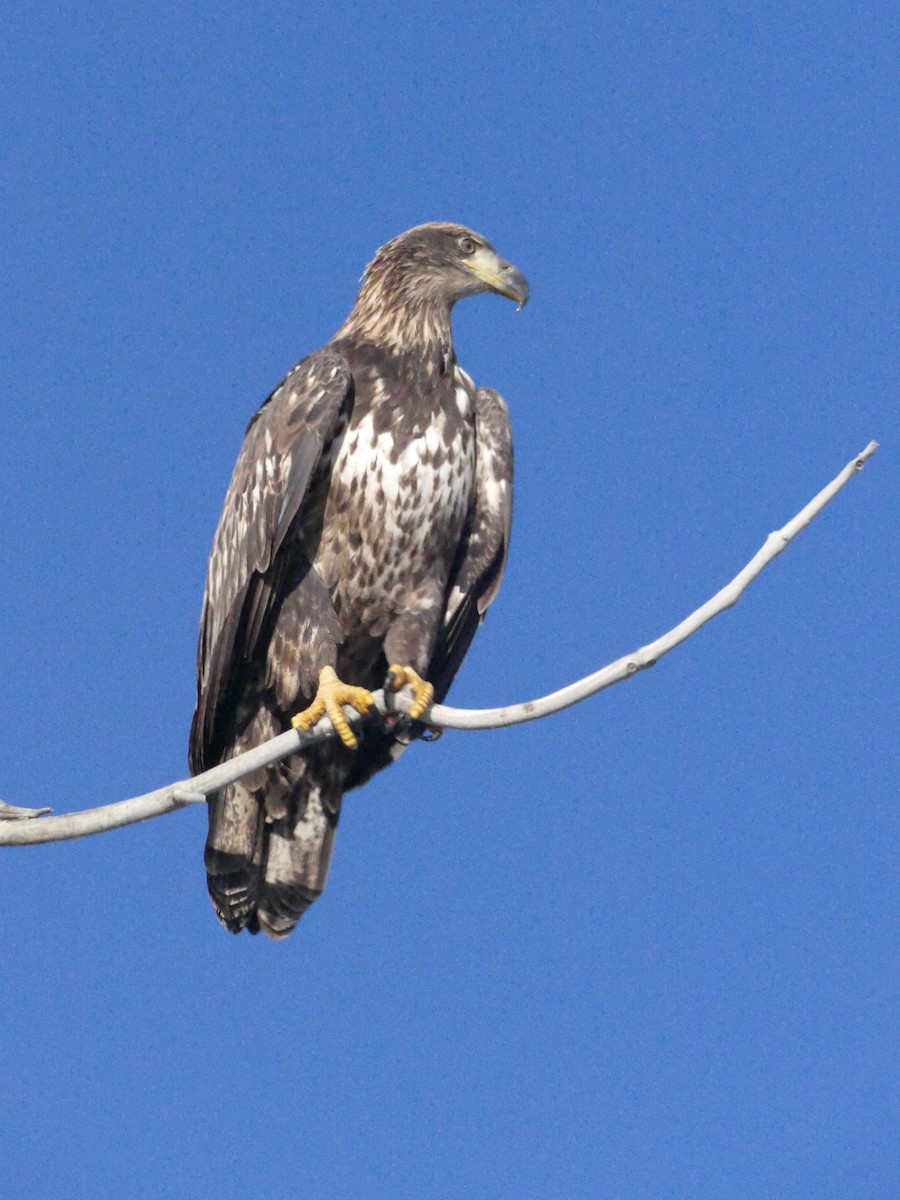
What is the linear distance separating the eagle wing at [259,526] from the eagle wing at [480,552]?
817 millimetres

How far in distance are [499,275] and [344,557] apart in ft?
5.92

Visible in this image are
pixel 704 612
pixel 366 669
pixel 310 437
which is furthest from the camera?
pixel 366 669

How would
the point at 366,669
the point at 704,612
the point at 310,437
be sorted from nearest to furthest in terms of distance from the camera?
the point at 704,612, the point at 310,437, the point at 366,669

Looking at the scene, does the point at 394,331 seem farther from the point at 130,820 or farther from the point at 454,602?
the point at 130,820

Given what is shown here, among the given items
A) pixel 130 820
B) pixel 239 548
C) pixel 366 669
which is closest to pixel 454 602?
pixel 366 669

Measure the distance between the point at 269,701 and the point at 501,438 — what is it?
1706 millimetres

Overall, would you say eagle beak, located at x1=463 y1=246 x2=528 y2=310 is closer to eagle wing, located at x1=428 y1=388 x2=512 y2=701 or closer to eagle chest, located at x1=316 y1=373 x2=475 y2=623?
eagle wing, located at x1=428 y1=388 x2=512 y2=701

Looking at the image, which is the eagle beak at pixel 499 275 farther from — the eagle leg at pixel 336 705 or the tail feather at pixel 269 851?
the tail feather at pixel 269 851

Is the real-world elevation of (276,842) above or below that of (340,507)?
below

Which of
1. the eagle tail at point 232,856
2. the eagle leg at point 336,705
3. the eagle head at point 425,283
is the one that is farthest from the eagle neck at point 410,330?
the eagle tail at point 232,856

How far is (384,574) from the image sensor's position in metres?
8.03

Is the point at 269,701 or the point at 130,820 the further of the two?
the point at 269,701

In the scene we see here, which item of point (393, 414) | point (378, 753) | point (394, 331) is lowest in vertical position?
point (378, 753)

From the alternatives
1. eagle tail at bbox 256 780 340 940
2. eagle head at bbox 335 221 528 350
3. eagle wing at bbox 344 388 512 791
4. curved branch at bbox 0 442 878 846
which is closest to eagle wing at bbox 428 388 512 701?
eagle wing at bbox 344 388 512 791
